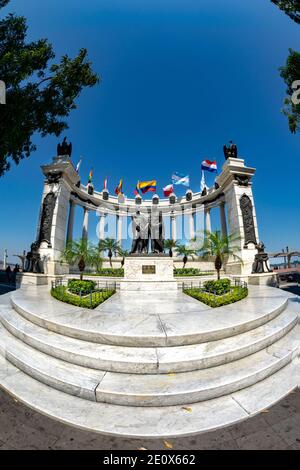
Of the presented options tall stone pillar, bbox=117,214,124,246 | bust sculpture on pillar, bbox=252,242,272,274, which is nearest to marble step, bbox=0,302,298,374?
bust sculpture on pillar, bbox=252,242,272,274

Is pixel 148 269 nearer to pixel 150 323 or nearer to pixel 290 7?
pixel 150 323

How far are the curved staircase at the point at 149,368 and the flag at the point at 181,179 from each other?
35.7 metres

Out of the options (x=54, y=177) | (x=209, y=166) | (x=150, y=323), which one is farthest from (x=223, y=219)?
(x=150, y=323)

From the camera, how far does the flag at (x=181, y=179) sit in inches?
1565

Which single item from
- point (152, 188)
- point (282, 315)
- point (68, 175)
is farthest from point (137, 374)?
point (152, 188)

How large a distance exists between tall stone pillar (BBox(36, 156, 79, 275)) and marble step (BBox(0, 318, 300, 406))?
16.7 m

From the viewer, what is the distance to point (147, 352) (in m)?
4.66

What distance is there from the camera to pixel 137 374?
4309mm

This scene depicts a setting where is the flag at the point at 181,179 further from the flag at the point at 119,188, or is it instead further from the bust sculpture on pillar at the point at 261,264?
the bust sculpture on pillar at the point at 261,264

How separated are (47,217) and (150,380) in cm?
2155

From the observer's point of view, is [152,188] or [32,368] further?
[152,188]
